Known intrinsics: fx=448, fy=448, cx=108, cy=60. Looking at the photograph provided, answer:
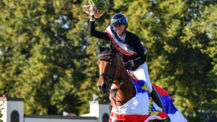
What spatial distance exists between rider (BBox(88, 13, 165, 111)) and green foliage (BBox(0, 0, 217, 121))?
16.3m

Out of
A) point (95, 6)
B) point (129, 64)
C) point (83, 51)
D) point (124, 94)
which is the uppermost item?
point (83, 51)

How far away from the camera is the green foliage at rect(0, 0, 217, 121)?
88.0 ft

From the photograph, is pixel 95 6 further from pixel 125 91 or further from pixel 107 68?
pixel 125 91

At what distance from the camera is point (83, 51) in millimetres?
35688

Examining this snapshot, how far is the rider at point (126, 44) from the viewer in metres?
9.45

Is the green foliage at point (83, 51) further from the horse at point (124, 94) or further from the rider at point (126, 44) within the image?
the horse at point (124, 94)

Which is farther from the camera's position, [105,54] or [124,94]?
[124,94]

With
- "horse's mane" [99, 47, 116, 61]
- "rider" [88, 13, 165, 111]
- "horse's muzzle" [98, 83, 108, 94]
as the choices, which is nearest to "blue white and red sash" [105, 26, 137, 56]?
"rider" [88, 13, 165, 111]

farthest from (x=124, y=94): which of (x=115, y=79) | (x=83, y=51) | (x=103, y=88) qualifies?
(x=83, y=51)

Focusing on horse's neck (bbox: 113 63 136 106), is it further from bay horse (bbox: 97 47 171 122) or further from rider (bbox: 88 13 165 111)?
rider (bbox: 88 13 165 111)

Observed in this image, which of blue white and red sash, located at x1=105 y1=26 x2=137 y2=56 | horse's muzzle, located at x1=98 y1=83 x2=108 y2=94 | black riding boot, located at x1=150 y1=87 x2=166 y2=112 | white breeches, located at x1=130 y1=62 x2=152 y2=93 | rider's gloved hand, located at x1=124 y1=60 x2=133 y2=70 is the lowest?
black riding boot, located at x1=150 y1=87 x2=166 y2=112

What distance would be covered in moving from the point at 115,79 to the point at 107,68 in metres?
0.59

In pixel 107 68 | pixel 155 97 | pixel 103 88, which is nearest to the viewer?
pixel 103 88

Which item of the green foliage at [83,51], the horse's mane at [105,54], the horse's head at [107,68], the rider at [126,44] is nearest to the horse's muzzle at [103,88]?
the horse's head at [107,68]
